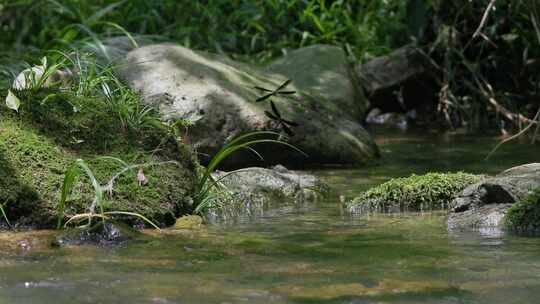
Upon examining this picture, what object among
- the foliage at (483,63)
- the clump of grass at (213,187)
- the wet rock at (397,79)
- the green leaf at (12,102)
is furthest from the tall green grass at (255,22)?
the green leaf at (12,102)

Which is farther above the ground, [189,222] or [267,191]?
[267,191]

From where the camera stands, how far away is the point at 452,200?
5.73 meters

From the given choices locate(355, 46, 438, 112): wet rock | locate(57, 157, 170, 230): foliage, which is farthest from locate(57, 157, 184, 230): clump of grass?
locate(355, 46, 438, 112): wet rock

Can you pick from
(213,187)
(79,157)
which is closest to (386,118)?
(213,187)

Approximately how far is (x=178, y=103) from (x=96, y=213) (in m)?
2.85

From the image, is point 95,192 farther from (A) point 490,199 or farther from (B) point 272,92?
(B) point 272,92

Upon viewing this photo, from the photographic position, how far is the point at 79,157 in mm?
4910

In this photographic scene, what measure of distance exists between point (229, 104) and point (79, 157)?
2.58 meters

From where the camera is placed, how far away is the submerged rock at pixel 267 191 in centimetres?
565

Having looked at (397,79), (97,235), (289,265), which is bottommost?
(289,265)

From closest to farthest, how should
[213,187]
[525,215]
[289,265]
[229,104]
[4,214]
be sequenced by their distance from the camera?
[289,265]
[4,214]
[525,215]
[213,187]
[229,104]

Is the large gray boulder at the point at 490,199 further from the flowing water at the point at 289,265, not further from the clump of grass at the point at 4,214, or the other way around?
the clump of grass at the point at 4,214

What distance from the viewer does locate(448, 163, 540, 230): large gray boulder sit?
483 centimetres

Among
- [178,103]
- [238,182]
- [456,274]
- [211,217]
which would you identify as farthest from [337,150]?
[456,274]
